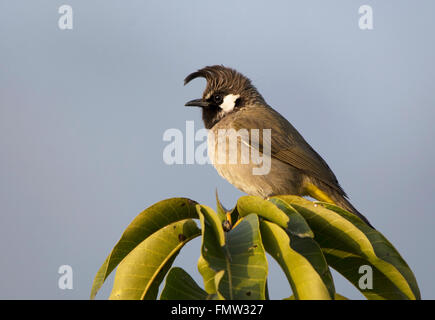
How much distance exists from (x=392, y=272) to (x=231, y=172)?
205cm

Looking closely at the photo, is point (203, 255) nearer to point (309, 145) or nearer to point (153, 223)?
point (153, 223)

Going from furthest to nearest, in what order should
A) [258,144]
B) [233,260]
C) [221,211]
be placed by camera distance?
Result: [258,144] → [221,211] → [233,260]

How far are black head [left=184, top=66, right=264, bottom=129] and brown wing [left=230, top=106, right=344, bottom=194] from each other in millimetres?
135

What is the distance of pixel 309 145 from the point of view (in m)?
4.25

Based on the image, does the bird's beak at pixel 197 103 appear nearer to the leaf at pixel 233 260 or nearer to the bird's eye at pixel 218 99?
the bird's eye at pixel 218 99

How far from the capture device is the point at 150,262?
183 centimetres

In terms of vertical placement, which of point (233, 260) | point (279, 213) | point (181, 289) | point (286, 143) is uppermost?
point (286, 143)

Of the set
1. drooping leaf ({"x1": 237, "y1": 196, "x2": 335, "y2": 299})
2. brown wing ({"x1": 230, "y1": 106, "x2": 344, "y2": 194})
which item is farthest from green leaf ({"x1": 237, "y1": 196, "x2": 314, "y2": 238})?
brown wing ({"x1": 230, "y1": 106, "x2": 344, "y2": 194})

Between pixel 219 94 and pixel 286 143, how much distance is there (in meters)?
0.75

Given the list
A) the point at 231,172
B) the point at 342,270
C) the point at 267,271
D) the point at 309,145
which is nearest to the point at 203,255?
the point at 267,271

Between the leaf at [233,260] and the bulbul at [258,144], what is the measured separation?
1999 mm

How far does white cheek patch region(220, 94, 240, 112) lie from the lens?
428 cm

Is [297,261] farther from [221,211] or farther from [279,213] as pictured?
[221,211]

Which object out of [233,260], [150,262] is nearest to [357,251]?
[233,260]
